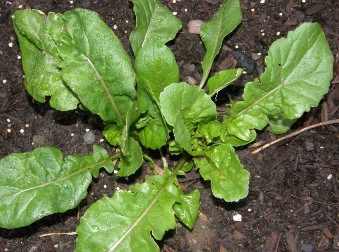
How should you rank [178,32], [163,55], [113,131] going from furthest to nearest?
[178,32], [113,131], [163,55]

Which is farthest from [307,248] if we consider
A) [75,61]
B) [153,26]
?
[75,61]

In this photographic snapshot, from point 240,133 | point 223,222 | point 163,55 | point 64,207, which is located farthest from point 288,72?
point 64,207

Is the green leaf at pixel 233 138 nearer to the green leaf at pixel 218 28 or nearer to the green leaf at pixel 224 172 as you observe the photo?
the green leaf at pixel 224 172

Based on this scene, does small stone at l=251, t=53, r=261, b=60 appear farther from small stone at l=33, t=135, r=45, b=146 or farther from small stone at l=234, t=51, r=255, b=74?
small stone at l=33, t=135, r=45, b=146

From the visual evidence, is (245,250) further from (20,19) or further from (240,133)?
(20,19)

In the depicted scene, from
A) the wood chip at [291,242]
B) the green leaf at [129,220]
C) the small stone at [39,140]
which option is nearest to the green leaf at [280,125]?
the wood chip at [291,242]

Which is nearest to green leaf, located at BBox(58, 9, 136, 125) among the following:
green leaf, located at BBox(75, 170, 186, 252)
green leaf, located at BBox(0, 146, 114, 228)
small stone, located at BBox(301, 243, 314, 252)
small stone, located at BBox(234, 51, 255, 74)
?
green leaf, located at BBox(0, 146, 114, 228)
